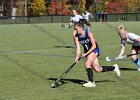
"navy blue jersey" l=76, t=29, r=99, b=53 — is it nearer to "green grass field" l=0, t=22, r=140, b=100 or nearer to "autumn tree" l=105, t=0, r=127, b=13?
"green grass field" l=0, t=22, r=140, b=100

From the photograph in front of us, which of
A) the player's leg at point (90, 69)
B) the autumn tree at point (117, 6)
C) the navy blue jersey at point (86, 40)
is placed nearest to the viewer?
the navy blue jersey at point (86, 40)

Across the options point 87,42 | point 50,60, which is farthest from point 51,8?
point 87,42

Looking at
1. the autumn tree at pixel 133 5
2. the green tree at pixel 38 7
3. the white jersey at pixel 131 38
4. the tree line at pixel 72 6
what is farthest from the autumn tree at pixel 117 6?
the white jersey at pixel 131 38

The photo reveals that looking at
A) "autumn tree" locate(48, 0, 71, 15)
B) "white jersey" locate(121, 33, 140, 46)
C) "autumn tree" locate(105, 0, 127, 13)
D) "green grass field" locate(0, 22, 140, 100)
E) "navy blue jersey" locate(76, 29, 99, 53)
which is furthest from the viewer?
"autumn tree" locate(48, 0, 71, 15)

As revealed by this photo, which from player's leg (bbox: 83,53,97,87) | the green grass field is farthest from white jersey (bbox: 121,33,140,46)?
player's leg (bbox: 83,53,97,87)

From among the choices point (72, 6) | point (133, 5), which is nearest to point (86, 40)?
point (133, 5)

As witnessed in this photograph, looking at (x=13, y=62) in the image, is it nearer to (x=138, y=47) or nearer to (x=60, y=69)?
(x=60, y=69)

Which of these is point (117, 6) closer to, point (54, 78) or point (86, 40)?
point (54, 78)

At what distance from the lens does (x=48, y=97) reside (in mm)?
9195

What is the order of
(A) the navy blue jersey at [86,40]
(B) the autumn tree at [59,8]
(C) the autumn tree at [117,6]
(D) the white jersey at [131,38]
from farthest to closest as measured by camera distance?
(B) the autumn tree at [59,8] → (C) the autumn tree at [117,6] → (D) the white jersey at [131,38] → (A) the navy blue jersey at [86,40]

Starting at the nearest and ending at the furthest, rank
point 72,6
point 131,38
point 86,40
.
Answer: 1. point 86,40
2. point 131,38
3. point 72,6

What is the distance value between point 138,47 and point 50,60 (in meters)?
4.21

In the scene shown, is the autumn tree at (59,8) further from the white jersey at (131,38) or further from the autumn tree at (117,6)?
the white jersey at (131,38)

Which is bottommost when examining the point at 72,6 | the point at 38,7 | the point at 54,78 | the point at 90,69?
the point at 72,6
